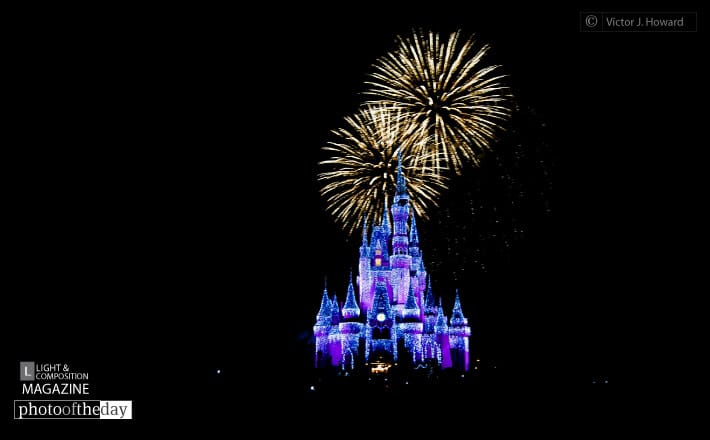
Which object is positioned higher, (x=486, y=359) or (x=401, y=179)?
(x=401, y=179)

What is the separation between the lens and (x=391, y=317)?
72375 mm

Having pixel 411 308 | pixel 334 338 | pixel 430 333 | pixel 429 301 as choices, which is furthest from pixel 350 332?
pixel 429 301

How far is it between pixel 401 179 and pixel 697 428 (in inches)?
1784

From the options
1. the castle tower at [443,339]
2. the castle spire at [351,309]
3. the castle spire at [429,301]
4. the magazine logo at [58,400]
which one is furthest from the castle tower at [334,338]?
the magazine logo at [58,400]

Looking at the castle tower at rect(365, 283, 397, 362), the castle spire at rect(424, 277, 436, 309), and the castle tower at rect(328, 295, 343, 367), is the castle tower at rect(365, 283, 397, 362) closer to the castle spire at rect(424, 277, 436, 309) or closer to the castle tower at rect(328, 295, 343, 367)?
the castle tower at rect(328, 295, 343, 367)

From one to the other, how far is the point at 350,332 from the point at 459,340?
40.5ft

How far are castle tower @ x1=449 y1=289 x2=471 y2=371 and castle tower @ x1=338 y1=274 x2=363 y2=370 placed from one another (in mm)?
10599

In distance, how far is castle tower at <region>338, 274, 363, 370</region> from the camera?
7156cm

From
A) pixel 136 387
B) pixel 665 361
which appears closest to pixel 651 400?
pixel 665 361

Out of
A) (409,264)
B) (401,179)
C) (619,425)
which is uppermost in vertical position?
(401,179)

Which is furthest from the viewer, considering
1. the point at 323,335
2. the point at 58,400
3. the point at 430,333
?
the point at 323,335

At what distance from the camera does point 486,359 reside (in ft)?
279

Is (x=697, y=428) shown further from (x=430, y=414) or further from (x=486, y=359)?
(x=486, y=359)

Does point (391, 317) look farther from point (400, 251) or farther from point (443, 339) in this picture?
point (400, 251)
